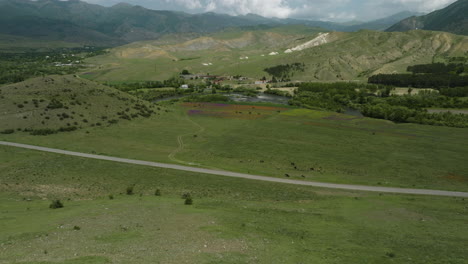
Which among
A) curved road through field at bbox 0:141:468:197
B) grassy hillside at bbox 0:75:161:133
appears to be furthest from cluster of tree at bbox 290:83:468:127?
grassy hillside at bbox 0:75:161:133

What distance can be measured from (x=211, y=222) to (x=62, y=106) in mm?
93206

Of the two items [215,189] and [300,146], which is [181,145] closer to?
[300,146]

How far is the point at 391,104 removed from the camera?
161250 millimetres

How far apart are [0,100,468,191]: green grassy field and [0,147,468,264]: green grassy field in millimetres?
14024

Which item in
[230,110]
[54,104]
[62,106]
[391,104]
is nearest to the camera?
[54,104]

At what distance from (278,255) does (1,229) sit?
25188mm

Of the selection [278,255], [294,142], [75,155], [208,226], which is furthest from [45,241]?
[294,142]

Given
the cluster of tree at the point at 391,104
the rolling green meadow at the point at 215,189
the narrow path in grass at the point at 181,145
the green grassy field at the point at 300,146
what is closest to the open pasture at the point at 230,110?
the green grassy field at the point at 300,146

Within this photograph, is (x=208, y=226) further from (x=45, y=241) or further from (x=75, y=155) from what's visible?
(x=75, y=155)

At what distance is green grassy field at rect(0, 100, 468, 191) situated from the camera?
6412 centimetres

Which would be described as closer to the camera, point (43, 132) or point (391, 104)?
point (43, 132)

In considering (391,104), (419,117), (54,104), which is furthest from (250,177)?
(391,104)

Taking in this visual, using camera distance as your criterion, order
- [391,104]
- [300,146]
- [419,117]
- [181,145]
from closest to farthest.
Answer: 1. [181,145]
2. [300,146]
3. [419,117]
4. [391,104]

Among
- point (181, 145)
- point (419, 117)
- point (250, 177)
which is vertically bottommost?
point (250, 177)
